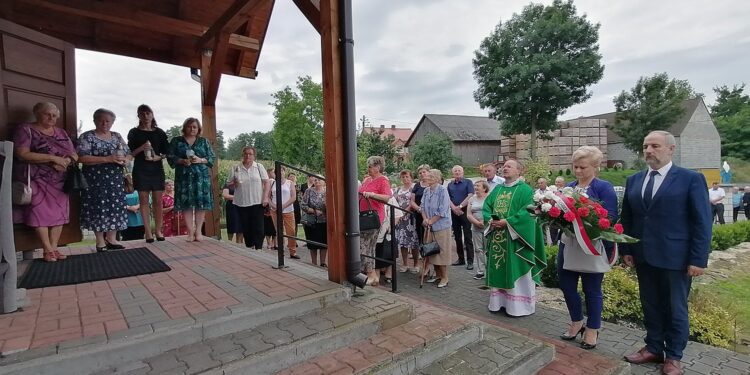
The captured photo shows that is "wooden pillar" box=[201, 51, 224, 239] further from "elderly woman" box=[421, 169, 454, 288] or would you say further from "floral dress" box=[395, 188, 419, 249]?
"elderly woman" box=[421, 169, 454, 288]

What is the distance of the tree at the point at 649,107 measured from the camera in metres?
29.4

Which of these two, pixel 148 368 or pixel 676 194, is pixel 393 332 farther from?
pixel 676 194

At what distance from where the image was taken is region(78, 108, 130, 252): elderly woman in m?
4.12

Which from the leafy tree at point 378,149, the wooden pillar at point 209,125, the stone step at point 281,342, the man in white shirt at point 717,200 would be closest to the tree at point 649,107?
the man in white shirt at point 717,200

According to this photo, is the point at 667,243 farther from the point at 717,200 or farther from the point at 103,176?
the point at 717,200

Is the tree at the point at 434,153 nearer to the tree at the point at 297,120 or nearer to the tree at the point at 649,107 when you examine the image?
the tree at the point at 297,120

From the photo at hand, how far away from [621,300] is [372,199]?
10.2ft

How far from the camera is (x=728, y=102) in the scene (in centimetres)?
5197

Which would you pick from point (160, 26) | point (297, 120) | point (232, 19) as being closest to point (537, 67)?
point (297, 120)

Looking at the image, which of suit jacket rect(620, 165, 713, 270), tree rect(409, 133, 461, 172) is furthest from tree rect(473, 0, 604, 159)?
suit jacket rect(620, 165, 713, 270)

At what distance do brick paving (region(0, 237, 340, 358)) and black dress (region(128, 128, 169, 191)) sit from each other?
4.00 feet

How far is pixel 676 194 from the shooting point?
2818 mm

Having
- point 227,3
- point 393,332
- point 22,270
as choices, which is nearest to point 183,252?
point 22,270

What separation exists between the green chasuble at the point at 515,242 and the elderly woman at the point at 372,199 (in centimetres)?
144
